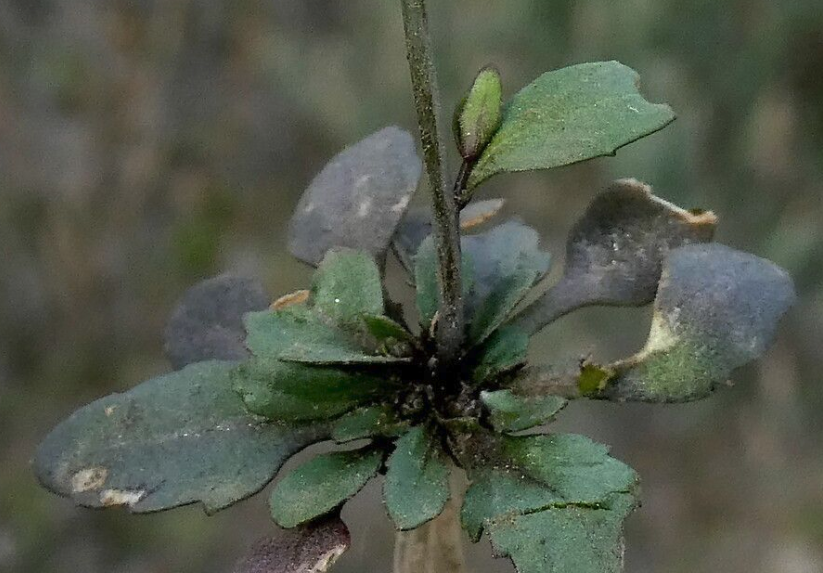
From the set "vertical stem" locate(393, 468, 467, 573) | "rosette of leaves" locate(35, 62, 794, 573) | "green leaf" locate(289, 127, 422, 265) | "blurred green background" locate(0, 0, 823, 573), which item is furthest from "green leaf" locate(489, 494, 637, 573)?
"blurred green background" locate(0, 0, 823, 573)

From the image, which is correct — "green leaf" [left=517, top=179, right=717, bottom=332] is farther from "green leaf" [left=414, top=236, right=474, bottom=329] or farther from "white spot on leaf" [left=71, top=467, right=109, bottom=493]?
"white spot on leaf" [left=71, top=467, right=109, bottom=493]

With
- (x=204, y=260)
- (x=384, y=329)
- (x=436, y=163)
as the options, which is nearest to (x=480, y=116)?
(x=436, y=163)

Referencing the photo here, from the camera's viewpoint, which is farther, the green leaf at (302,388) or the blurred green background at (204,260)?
the blurred green background at (204,260)

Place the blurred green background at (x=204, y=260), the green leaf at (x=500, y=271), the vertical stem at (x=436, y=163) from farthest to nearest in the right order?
the blurred green background at (x=204, y=260)
the green leaf at (x=500, y=271)
the vertical stem at (x=436, y=163)

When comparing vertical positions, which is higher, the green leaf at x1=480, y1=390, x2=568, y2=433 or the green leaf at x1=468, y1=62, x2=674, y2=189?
the green leaf at x1=468, y1=62, x2=674, y2=189

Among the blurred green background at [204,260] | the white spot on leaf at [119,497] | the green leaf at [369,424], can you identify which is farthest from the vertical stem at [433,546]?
the blurred green background at [204,260]

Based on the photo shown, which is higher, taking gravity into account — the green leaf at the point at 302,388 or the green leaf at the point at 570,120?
the green leaf at the point at 570,120

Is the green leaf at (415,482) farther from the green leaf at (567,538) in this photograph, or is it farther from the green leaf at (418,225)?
the green leaf at (418,225)

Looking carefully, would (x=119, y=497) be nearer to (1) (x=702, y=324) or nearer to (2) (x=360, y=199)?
(2) (x=360, y=199)
